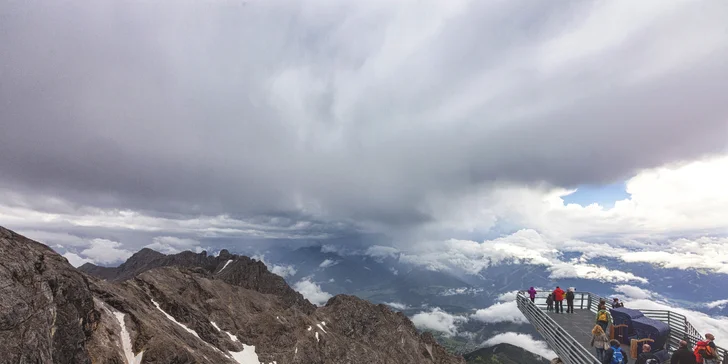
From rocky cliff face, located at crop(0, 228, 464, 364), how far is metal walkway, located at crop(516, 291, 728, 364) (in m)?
33.6

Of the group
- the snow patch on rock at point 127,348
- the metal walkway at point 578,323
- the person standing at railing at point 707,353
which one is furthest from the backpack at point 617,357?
the snow patch on rock at point 127,348

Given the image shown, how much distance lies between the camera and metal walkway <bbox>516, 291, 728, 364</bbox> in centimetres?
1975

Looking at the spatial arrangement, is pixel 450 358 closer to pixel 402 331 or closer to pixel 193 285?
pixel 402 331

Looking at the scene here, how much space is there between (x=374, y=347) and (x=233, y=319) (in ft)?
155

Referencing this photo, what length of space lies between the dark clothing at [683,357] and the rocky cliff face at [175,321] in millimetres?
36534

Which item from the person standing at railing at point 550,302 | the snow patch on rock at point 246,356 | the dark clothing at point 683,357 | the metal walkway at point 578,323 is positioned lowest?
the snow patch on rock at point 246,356

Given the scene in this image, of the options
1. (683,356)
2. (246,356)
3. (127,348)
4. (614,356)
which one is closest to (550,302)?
(614,356)

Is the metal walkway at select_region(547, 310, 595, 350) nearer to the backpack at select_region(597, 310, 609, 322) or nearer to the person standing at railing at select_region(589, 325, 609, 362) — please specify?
the backpack at select_region(597, 310, 609, 322)

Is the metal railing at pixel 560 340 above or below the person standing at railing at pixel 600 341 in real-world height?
below

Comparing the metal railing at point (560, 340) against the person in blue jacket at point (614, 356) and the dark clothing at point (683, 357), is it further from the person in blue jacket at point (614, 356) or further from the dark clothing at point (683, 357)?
the dark clothing at point (683, 357)

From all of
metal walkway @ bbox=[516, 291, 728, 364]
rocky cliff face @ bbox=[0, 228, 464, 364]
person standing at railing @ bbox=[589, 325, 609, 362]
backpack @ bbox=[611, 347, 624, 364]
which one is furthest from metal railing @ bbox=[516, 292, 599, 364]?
rocky cliff face @ bbox=[0, 228, 464, 364]

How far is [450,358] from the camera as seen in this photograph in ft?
366

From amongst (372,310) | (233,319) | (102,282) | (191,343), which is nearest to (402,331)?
(372,310)

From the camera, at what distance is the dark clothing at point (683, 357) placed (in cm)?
1586
